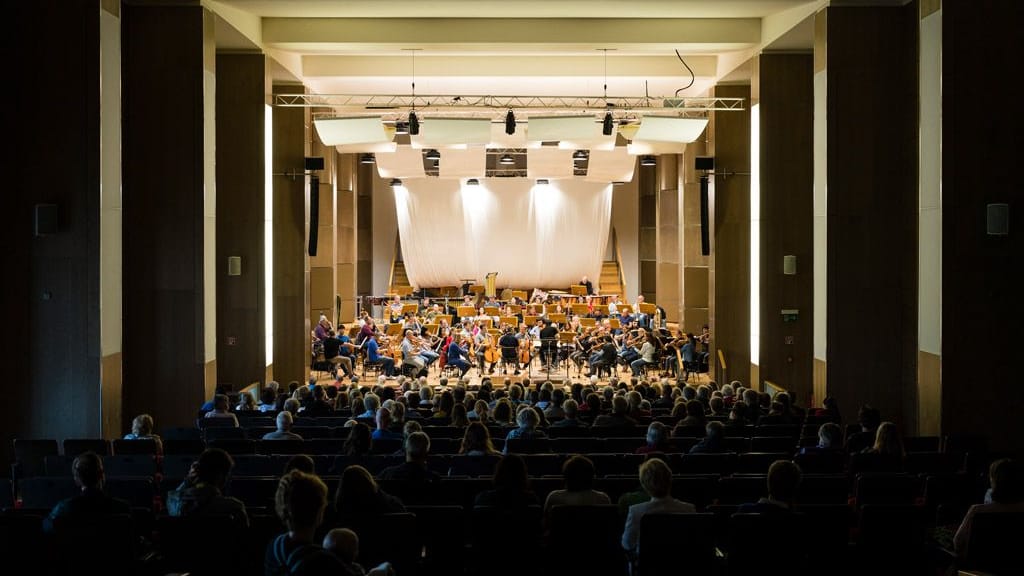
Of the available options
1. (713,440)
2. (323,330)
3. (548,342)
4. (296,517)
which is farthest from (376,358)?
(296,517)

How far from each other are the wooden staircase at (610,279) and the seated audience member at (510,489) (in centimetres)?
2651

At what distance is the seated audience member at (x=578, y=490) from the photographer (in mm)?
5504

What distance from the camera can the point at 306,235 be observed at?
17766 mm

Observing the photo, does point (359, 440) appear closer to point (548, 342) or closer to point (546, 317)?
point (548, 342)

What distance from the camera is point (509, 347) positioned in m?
18.6
